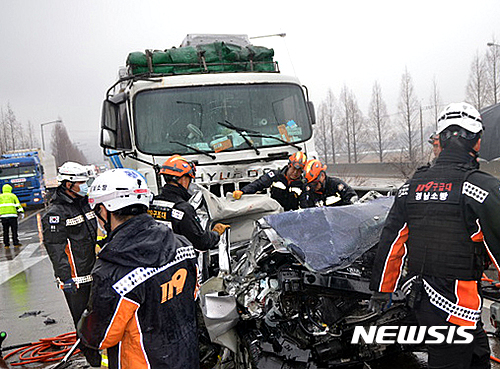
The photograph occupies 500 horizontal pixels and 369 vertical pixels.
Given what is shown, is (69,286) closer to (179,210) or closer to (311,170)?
(179,210)

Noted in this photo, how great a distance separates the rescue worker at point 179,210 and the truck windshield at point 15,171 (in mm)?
23619

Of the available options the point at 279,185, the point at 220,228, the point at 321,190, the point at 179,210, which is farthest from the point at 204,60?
the point at 179,210

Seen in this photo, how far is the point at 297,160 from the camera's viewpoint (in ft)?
18.1

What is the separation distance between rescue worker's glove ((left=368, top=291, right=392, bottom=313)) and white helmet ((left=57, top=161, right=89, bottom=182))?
9.92 ft

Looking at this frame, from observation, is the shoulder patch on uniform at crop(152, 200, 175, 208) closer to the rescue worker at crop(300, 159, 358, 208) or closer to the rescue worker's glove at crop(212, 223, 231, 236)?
the rescue worker's glove at crop(212, 223, 231, 236)

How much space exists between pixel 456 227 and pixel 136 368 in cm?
186

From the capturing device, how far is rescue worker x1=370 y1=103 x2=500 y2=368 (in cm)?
231

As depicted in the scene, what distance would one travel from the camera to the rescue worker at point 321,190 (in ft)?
18.5

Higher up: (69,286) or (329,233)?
(329,233)

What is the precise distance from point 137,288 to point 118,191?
0.53m

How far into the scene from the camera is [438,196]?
94.7 inches

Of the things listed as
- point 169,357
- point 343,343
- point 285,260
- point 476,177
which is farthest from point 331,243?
point 169,357

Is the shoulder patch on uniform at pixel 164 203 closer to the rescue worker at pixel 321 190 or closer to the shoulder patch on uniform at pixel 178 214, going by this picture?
the shoulder patch on uniform at pixel 178 214

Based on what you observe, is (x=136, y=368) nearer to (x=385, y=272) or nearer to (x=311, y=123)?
(x=385, y=272)
